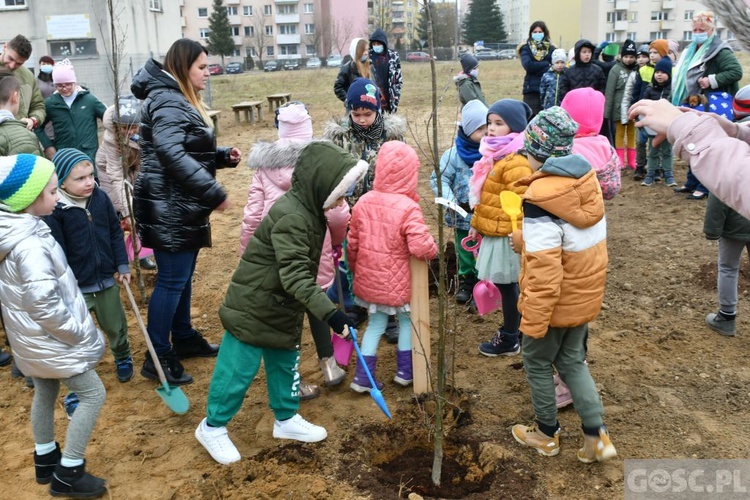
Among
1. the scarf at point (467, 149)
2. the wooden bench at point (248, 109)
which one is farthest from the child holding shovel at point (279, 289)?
the wooden bench at point (248, 109)

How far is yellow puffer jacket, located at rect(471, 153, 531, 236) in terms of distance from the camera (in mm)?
3932

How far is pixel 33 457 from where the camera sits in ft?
11.7

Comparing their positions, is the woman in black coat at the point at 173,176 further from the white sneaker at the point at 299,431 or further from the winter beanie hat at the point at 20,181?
the white sneaker at the point at 299,431

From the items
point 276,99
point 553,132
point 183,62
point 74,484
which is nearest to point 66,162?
point 183,62

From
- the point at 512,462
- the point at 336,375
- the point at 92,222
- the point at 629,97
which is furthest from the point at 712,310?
the point at 629,97

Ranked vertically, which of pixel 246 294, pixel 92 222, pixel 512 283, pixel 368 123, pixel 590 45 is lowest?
pixel 512 283

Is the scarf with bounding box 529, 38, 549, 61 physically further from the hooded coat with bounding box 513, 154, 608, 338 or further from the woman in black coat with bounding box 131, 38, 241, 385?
the hooded coat with bounding box 513, 154, 608, 338

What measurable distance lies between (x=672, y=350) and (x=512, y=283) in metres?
1.32

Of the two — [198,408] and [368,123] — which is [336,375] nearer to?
[198,408]

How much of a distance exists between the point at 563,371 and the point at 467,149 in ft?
7.21

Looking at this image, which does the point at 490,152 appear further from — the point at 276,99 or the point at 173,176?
the point at 276,99

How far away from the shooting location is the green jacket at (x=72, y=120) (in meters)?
6.34

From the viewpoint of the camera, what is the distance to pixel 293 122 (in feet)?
14.1

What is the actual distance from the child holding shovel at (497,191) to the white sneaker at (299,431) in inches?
59.7
